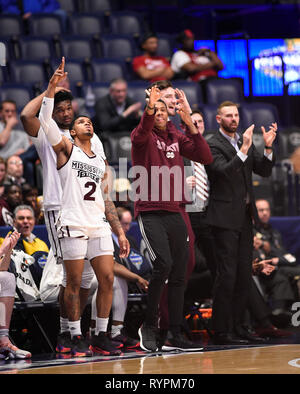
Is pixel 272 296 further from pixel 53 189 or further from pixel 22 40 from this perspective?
pixel 22 40

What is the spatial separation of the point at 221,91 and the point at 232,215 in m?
4.26

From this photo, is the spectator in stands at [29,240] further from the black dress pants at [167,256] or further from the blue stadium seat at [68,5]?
the blue stadium seat at [68,5]

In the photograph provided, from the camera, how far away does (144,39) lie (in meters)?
10.7

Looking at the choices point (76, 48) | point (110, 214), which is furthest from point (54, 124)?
point (76, 48)

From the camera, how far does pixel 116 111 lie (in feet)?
29.7

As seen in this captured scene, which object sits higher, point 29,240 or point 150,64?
point 150,64

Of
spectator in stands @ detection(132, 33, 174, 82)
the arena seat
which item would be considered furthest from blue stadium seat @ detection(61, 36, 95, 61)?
spectator in stands @ detection(132, 33, 174, 82)

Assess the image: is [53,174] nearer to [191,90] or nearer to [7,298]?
[7,298]

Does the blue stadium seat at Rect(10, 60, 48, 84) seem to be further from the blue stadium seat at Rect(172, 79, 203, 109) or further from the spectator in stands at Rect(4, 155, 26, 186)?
the spectator in stands at Rect(4, 155, 26, 186)

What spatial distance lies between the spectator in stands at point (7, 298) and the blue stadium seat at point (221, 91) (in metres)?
4.95

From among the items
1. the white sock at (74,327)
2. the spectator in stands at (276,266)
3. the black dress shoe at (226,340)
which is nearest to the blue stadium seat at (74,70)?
the spectator in stands at (276,266)
